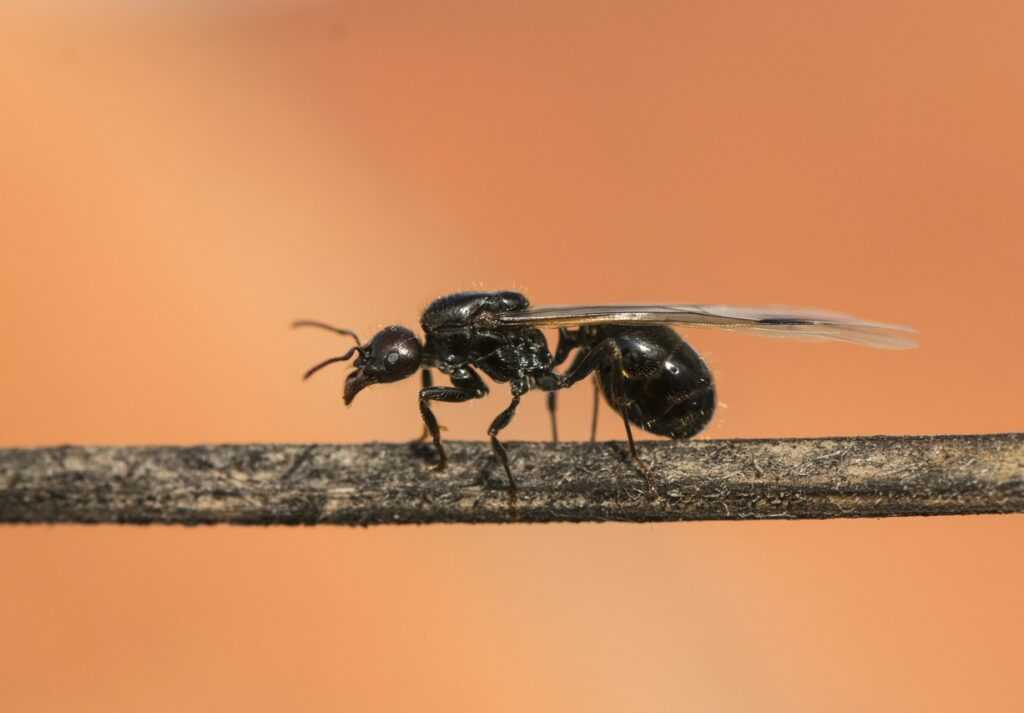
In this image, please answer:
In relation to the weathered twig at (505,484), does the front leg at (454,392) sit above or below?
above

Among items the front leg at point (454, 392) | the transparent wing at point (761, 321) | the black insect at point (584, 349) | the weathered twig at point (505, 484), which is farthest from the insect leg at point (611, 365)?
the weathered twig at point (505, 484)

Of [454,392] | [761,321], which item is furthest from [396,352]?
[761,321]

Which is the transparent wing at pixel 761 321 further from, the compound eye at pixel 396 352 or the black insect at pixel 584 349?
the compound eye at pixel 396 352

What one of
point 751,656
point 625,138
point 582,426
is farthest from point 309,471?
point 625,138

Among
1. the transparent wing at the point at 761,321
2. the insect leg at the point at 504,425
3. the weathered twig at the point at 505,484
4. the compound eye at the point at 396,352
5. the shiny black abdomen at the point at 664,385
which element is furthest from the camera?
the compound eye at the point at 396,352

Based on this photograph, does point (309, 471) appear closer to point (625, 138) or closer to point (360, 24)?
point (625, 138)

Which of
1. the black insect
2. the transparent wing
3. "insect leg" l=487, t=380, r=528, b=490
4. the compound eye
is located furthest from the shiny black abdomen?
the compound eye

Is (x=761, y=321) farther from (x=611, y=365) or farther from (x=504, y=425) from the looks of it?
(x=504, y=425)
